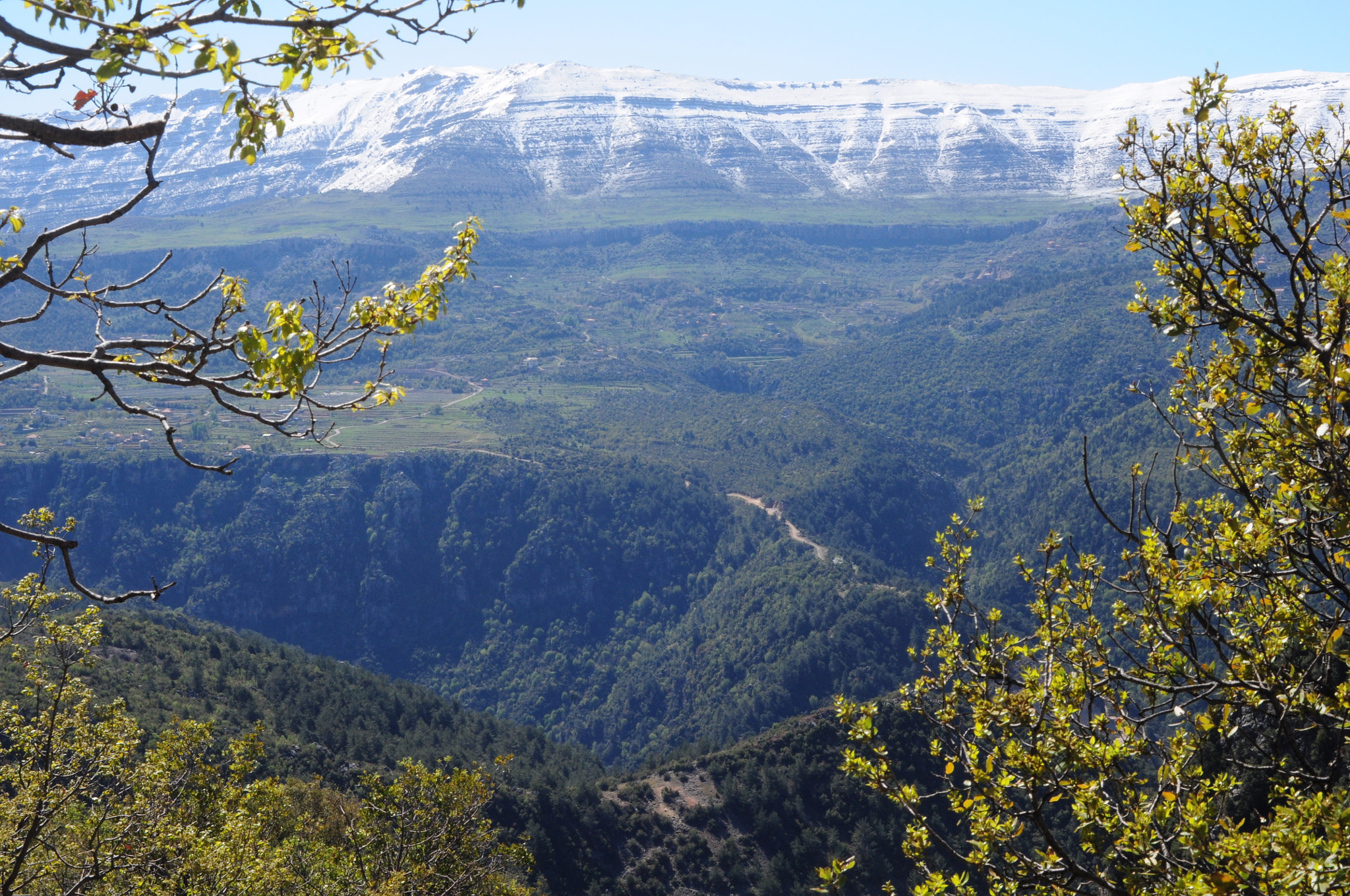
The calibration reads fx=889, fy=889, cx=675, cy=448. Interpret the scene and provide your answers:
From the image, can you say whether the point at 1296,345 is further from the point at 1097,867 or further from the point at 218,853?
the point at 218,853

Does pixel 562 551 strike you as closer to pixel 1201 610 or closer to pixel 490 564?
pixel 490 564

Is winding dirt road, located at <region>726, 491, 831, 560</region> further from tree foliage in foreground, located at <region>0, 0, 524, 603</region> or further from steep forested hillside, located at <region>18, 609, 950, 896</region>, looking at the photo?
tree foliage in foreground, located at <region>0, 0, 524, 603</region>

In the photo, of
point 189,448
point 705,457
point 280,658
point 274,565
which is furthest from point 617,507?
point 280,658

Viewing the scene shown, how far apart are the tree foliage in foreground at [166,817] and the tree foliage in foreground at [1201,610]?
874 centimetres

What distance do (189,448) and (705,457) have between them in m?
97.7

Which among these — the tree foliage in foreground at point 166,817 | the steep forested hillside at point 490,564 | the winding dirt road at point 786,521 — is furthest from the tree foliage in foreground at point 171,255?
the winding dirt road at point 786,521

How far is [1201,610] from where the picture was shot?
727 centimetres

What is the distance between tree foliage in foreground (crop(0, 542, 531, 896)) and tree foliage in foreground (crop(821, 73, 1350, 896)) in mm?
8737

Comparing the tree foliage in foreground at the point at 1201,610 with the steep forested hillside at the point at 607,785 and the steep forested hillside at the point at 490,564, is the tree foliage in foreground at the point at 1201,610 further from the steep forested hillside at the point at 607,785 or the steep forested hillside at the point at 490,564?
the steep forested hillside at the point at 490,564

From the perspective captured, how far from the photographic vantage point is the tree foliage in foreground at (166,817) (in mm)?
11281

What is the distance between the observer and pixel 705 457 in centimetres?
18900

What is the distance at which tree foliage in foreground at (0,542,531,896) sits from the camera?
11.3m

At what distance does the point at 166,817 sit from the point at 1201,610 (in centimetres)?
1596

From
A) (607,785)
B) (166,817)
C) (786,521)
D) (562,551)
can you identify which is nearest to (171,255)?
(166,817)
